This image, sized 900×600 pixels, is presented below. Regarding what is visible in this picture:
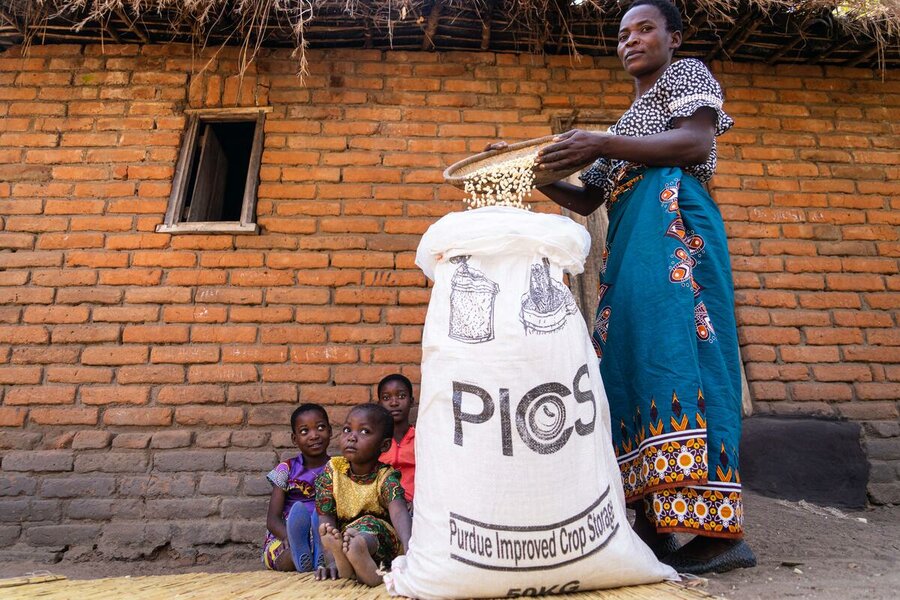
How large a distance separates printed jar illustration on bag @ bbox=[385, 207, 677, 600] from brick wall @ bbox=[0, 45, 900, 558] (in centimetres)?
148

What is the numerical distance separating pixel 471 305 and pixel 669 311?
0.61 m

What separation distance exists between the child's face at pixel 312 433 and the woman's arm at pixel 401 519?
0.73 meters

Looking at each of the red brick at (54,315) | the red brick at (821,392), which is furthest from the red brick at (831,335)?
the red brick at (54,315)

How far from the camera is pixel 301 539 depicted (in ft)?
7.56

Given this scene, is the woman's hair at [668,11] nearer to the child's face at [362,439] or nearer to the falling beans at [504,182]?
the falling beans at [504,182]

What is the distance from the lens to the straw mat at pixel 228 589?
4.89 ft

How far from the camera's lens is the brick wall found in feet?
9.83

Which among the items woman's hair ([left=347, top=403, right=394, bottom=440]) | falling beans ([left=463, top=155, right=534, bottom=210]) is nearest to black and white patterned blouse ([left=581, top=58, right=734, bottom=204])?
falling beans ([left=463, top=155, right=534, bottom=210])

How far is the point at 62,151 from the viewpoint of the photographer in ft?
11.1

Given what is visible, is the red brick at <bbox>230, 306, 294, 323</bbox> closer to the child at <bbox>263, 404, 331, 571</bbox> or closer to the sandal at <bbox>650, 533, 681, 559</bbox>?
the child at <bbox>263, 404, 331, 571</bbox>

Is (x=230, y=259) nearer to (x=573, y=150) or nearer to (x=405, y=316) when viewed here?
(x=405, y=316)

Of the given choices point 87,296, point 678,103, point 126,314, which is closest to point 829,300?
point 678,103

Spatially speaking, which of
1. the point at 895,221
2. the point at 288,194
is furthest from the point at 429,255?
the point at 895,221

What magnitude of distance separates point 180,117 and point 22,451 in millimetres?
1988
